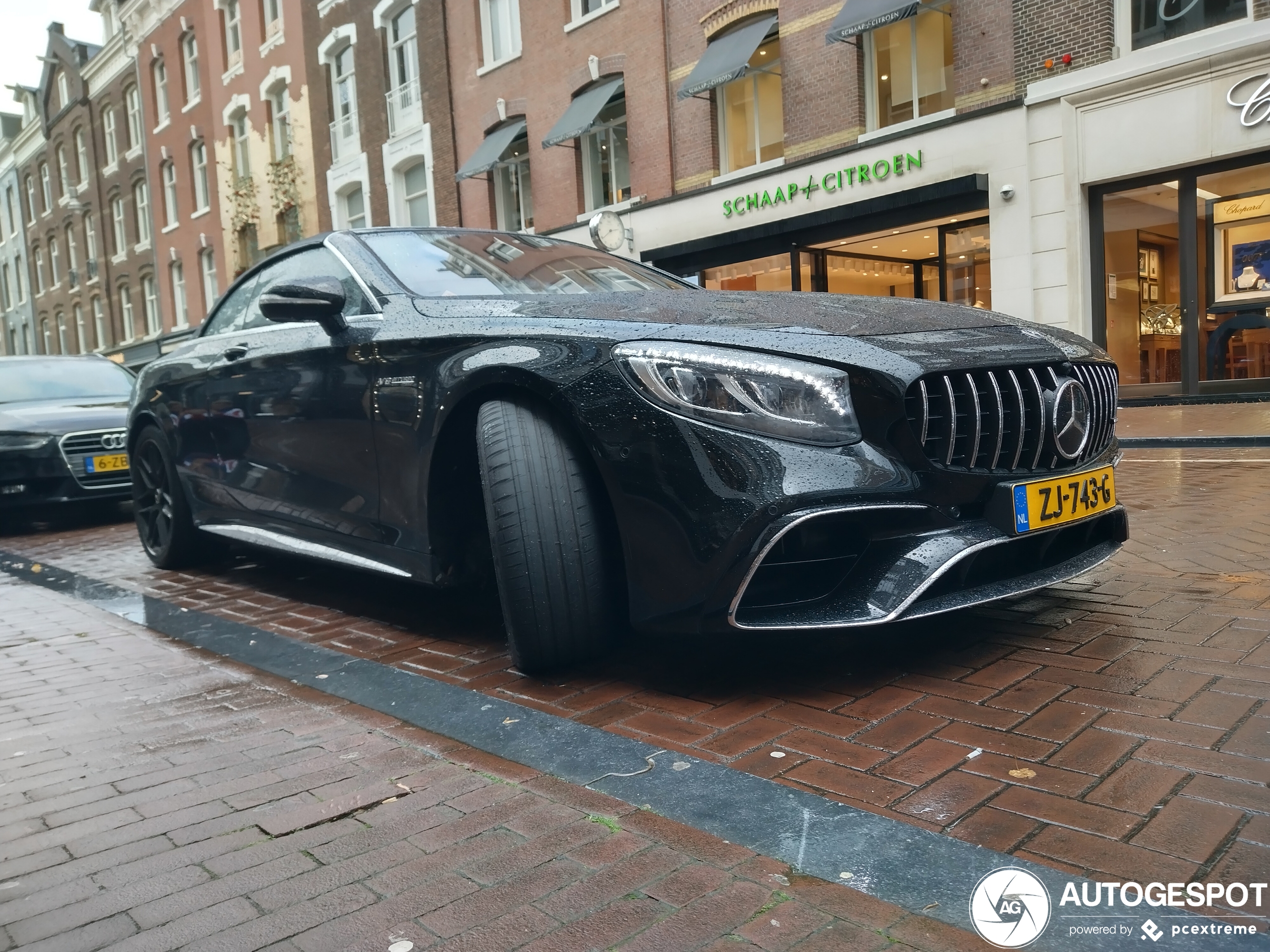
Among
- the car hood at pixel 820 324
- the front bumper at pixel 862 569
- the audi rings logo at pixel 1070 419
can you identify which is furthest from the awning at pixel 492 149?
the front bumper at pixel 862 569

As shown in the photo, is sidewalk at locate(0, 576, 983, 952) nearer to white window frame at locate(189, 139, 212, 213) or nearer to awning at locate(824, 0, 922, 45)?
awning at locate(824, 0, 922, 45)

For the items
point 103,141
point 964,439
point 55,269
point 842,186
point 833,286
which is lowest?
point 964,439

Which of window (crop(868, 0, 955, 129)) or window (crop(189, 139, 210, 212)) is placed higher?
window (crop(189, 139, 210, 212))

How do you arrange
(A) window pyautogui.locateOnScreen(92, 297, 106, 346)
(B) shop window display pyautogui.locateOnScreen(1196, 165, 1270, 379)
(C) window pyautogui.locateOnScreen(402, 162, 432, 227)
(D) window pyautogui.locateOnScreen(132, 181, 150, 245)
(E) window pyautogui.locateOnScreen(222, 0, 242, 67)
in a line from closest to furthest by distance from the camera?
(B) shop window display pyautogui.locateOnScreen(1196, 165, 1270, 379) → (C) window pyautogui.locateOnScreen(402, 162, 432, 227) → (E) window pyautogui.locateOnScreen(222, 0, 242, 67) → (D) window pyautogui.locateOnScreen(132, 181, 150, 245) → (A) window pyautogui.locateOnScreen(92, 297, 106, 346)

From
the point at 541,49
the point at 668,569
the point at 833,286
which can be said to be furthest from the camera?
the point at 541,49

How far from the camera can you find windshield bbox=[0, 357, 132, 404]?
8531mm

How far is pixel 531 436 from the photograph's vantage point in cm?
278

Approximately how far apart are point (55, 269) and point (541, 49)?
30.1 metres

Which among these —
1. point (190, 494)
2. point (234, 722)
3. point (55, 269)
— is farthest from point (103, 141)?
point (234, 722)

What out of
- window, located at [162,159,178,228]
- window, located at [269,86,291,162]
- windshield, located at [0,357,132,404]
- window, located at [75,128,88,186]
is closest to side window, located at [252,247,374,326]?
windshield, located at [0,357,132,404]

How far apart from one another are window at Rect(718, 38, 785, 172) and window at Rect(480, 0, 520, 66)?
5.50 metres

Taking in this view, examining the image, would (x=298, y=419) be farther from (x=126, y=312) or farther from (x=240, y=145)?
(x=126, y=312)

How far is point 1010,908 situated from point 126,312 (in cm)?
3758

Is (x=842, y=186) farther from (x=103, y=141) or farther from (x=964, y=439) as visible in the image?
(x=103, y=141)
